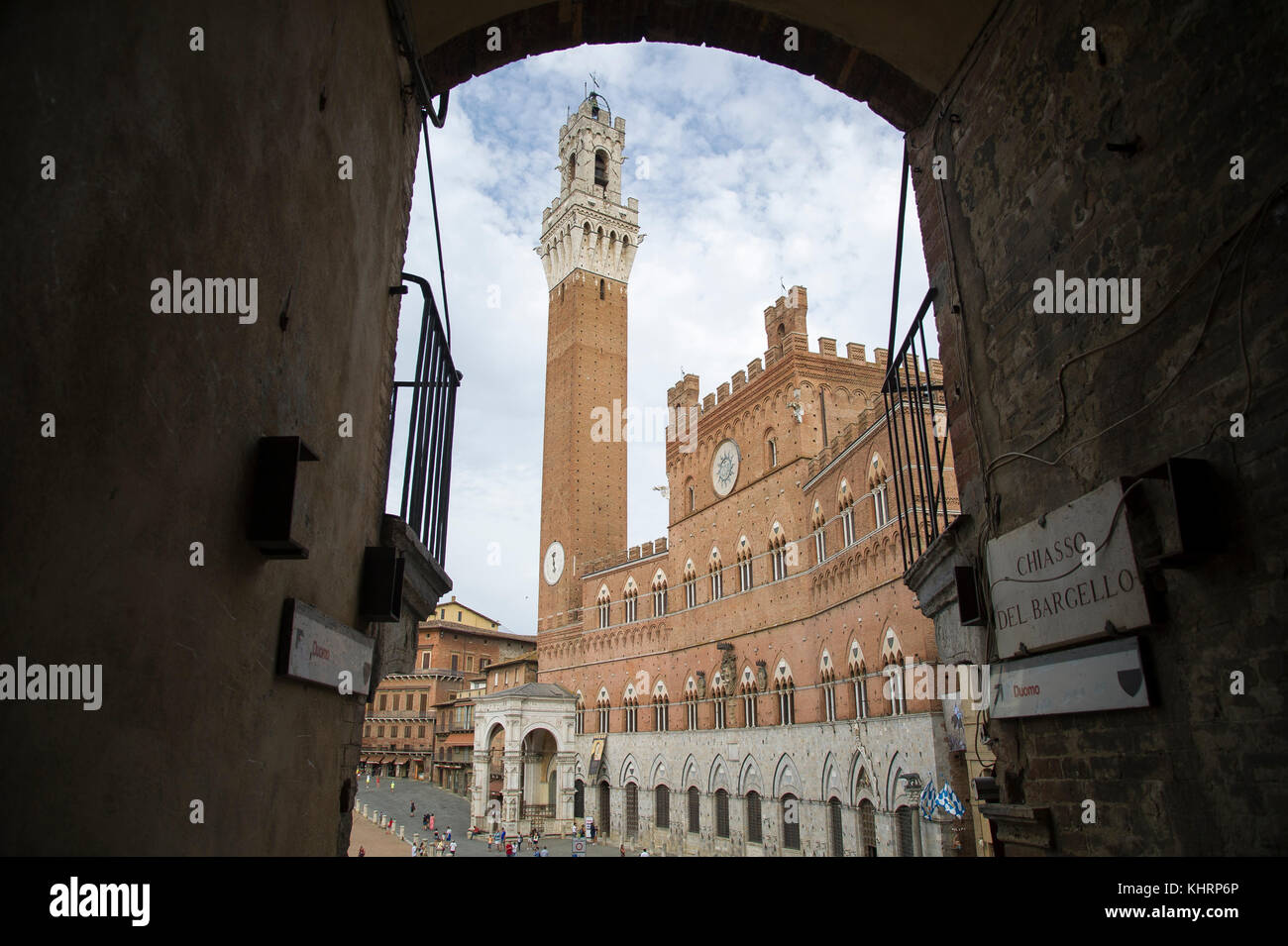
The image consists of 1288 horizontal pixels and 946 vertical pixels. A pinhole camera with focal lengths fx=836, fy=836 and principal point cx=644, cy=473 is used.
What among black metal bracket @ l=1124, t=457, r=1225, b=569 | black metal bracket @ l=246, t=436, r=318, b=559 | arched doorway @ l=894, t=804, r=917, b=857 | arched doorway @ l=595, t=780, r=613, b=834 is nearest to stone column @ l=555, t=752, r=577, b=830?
arched doorway @ l=595, t=780, r=613, b=834

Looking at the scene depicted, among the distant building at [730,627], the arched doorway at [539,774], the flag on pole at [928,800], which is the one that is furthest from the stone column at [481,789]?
the flag on pole at [928,800]

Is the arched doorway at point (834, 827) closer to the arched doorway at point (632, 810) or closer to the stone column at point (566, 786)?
the arched doorway at point (632, 810)

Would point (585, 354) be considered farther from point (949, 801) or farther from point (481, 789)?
point (949, 801)

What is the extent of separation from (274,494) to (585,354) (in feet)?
144

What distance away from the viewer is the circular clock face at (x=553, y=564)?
4256 cm

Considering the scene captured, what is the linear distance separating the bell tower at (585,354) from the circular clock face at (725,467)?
1145cm

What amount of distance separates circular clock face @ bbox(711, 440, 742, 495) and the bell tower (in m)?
11.4

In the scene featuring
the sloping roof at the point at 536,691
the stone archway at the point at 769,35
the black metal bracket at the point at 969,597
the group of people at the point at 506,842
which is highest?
the stone archway at the point at 769,35

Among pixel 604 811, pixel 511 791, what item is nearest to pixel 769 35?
pixel 604 811

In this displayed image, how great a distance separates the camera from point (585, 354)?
46.6m

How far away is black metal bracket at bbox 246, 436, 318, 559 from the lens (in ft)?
10.4

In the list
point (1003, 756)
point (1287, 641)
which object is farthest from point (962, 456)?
point (1287, 641)

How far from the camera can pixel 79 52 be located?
207 centimetres

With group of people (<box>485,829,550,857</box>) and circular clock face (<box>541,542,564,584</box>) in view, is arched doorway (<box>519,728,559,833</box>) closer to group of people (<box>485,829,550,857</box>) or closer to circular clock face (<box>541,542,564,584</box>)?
group of people (<box>485,829,550,857</box>)
